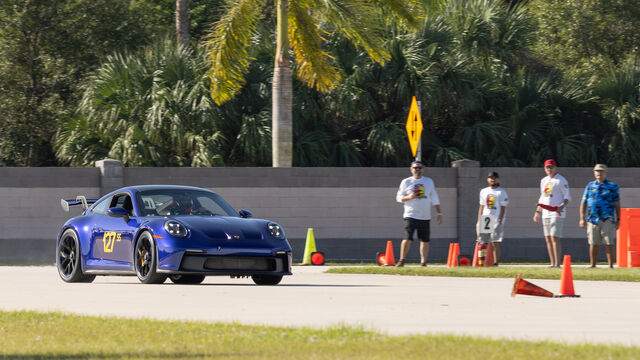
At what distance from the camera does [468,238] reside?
82.2 feet

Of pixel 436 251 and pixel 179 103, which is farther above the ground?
pixel 179 103

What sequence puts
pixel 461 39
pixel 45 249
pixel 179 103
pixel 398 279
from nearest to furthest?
pixel 398 279 → pixel 45 249 → pixel 179 103 → pixel 461 39

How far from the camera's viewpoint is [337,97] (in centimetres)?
2834

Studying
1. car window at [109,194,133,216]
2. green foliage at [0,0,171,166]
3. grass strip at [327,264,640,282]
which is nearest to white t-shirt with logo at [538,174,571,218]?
grass strip at [327,264,640,282]

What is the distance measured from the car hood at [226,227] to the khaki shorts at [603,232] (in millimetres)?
6742

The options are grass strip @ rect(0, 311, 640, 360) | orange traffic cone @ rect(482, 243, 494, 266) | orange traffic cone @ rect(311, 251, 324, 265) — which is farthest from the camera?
orange traffic cone @ rect(311, 251, 324, 265)

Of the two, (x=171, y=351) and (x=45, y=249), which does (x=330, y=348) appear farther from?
(x=45, y=249)


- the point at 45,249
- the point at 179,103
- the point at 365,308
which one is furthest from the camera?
the point at 179,103

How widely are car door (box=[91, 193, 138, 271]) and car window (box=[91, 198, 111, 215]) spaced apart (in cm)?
27

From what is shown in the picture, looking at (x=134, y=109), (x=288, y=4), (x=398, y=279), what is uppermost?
(x=288, y=4)

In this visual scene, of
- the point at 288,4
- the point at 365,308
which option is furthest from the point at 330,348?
the point at 288,4

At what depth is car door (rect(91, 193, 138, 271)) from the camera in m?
14.9

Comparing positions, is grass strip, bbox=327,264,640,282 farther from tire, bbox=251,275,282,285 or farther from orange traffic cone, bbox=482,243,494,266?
tire, bbox=251,275,282,285

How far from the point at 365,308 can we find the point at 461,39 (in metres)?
20.9
